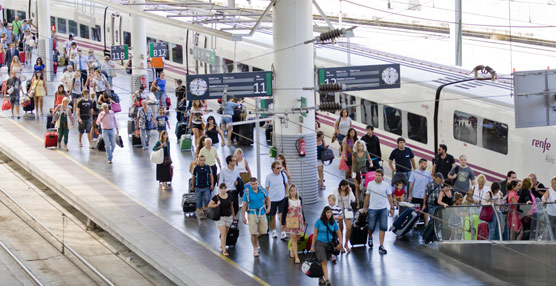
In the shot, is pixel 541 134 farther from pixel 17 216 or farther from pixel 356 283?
pixel 17 216

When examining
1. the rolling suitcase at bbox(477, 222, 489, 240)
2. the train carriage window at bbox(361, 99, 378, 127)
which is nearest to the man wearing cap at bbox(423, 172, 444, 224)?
the rolling suitcase at bbox(477, 222, 489, 240)

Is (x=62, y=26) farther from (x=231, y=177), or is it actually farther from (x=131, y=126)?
(x=231, y=177)

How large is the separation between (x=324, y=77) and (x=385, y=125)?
166 inches

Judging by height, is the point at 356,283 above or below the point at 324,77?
below

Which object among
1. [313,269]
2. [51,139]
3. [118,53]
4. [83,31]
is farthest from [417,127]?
[83,31]

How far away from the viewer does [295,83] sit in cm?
2102

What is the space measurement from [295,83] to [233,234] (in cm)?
453

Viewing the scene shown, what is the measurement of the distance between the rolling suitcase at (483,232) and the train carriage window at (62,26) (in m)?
33.2

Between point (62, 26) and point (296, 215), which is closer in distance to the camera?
point (296, 215)

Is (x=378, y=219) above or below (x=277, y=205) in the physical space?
below

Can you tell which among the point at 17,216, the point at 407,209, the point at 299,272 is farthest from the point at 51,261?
the point at 407,209

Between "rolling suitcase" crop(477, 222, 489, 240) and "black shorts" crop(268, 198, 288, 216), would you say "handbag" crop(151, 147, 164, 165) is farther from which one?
"rolling suitcase" crop(477, 222, 489, 240)

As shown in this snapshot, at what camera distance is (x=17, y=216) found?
893 inches

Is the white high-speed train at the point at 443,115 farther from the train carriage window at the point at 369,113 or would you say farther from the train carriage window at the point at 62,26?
the train carriage window at the point at 62,26
